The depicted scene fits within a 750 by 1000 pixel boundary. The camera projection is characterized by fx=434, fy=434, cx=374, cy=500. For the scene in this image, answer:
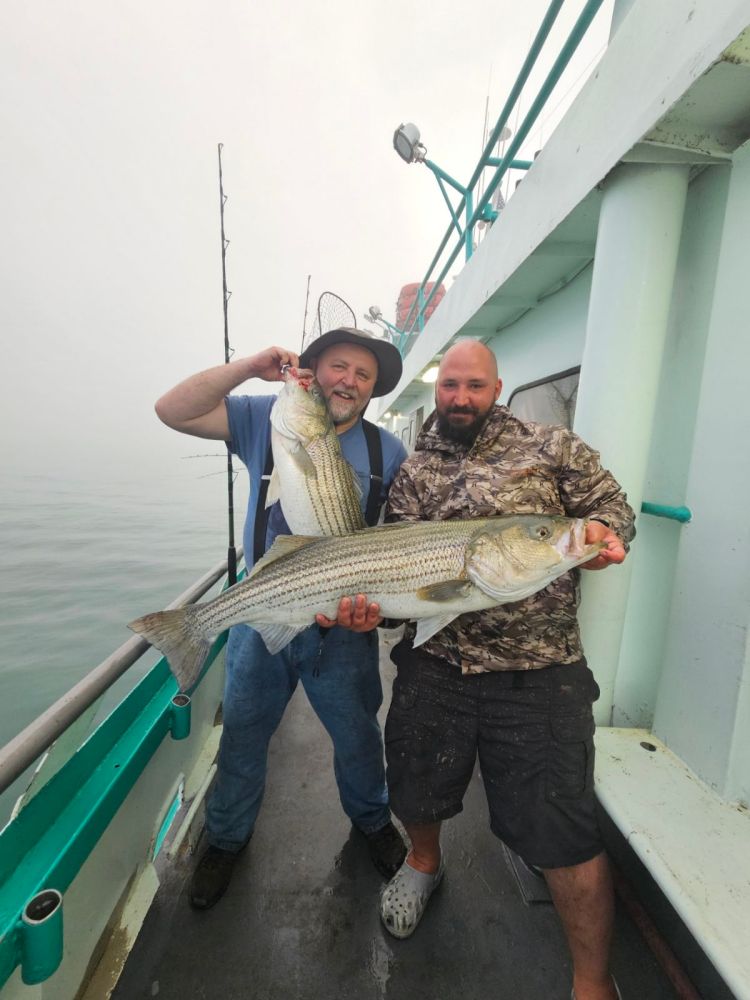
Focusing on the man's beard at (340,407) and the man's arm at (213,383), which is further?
the man's beard at (340,407)

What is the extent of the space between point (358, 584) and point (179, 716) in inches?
52.6

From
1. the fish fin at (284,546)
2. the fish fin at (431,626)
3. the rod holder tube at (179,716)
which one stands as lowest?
the rod holder tube at (179,716)

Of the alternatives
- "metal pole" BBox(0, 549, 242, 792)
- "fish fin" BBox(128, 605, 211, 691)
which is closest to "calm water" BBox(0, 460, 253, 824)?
"fish fin" BBox(128, 605, 211, 691)

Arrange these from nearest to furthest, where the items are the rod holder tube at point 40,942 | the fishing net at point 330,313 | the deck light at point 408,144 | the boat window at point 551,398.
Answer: the rod holder tube at point 40,942 → the fishing net at point 330,313 → the boat window at point 551,398 → the deck light at point 408,144

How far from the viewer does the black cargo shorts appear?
185 cm

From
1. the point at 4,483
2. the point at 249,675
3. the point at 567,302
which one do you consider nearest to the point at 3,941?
the point at 249,675

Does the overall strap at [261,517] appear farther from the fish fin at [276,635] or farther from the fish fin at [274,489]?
the fish fin at [276,635]

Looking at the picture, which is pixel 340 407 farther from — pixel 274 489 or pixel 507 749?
pixel 507 749

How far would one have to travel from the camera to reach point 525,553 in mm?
1816

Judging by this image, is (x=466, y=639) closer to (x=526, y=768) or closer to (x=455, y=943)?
(x=526, y=768)

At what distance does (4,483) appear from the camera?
26.8m

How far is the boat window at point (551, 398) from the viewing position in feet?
12.2

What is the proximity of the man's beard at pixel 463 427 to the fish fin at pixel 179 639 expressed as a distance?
62.1 inches

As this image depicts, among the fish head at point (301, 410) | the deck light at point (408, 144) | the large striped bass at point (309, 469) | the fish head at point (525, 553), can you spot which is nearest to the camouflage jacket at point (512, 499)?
the fish head at point (525, 553)
